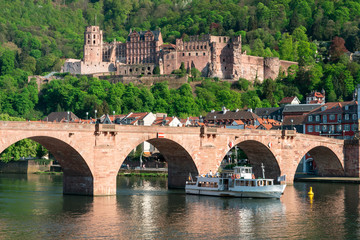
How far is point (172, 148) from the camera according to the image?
208ft

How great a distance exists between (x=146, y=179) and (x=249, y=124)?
2914cm

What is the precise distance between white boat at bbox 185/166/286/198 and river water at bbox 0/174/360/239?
103 centimetres

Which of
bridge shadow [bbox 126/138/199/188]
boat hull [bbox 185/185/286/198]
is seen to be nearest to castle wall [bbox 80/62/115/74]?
bridge shadow [bbox 126/138/199/188]

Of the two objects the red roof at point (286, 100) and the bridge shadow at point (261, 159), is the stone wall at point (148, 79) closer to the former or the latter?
the red roof at point (286, 100)

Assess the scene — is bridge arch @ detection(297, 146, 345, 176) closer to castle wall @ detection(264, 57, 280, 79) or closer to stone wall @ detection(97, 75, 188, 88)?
stone wall @ detection(97, 75, 188, 88)

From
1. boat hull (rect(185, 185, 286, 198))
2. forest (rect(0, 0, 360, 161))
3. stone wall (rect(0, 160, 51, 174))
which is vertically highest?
forest (rect(0, 0, 360, 161))

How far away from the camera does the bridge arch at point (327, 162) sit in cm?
8256

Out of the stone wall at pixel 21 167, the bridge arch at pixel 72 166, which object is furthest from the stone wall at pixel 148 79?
the bridge arch at pixel 72 166

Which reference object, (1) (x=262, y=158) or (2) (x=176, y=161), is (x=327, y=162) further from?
(2) (x=176, y=161)

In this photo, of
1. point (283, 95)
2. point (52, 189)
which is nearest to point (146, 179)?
point (52, 189)

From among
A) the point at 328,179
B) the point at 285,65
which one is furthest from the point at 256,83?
the point at 328,179

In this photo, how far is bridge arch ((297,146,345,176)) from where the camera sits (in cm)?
8256

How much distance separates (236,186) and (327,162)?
88.2 ft

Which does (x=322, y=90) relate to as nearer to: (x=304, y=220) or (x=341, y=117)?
(x=341, y=117)
